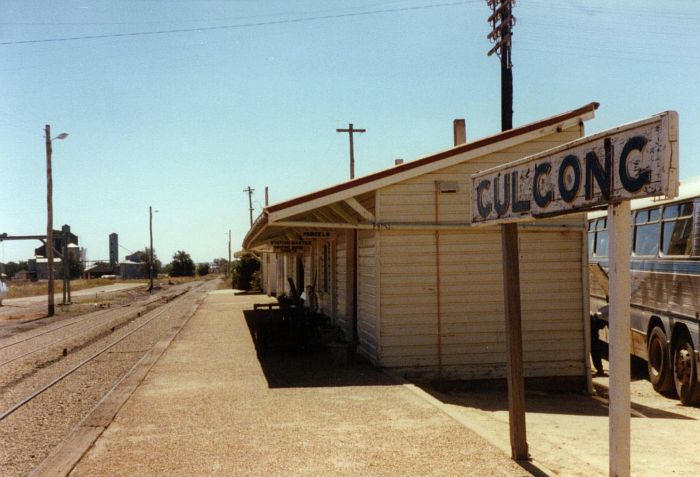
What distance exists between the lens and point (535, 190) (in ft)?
17.6

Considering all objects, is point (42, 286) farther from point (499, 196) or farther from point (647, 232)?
point (499, 196)

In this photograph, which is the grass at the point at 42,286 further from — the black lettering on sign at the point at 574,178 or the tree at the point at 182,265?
the black lettering on sign at the point at 574,178

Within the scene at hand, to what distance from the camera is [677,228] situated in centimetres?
984

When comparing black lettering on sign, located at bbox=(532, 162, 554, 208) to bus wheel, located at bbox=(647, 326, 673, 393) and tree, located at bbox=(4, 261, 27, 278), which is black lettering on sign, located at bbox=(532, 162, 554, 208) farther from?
tree, located at bbox=(4, 261, 27, 278)

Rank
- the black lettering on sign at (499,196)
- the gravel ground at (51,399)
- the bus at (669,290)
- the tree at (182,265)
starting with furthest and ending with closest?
1. the tree at (182,265)
2. the bus at (669,290)
3. the gravel ground at (51,399)
4. the black lettering on sign at (499,196)

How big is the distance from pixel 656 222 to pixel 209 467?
8.41 meters

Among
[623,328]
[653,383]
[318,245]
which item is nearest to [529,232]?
[653,383]

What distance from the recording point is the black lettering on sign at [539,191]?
5184mm

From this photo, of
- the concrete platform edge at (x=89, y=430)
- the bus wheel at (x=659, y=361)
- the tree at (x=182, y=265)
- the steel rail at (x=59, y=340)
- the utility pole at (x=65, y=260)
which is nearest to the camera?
the concrete platform edge at (x=89, y=430)

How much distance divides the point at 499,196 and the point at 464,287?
515 centimetres

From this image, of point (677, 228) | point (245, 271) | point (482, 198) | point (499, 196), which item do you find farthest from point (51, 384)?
point (245, 271)

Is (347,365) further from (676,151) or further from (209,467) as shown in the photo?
(676,151)

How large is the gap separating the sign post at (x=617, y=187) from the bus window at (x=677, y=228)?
5279 millimetres

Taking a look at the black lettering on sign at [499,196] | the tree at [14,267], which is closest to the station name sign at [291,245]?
the black lettering on sign at [499,196]
